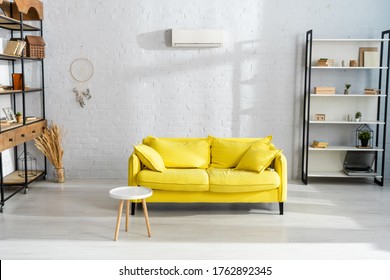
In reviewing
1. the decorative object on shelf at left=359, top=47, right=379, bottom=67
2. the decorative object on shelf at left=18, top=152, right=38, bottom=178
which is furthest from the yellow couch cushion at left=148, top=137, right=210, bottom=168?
the decorative object on shelf at left=359, top=47, right=379, bottom=67

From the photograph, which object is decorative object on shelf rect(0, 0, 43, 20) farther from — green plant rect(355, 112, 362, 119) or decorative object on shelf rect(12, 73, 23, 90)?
green plant rect(355, 112, 362, 119)

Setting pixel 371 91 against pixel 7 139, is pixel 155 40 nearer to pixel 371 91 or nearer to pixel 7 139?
pixel 7 139

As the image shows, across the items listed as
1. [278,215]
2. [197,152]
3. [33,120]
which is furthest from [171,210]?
[33,120]

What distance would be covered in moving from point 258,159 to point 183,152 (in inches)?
36.8

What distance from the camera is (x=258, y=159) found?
5.46m

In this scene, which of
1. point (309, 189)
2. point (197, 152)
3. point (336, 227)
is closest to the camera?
point (336, 227)

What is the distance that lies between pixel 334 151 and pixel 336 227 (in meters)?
2.51

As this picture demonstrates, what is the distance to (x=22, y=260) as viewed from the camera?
400cm

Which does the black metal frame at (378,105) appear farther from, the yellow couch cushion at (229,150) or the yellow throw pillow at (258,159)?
the yellow throw pillow at (258,159)

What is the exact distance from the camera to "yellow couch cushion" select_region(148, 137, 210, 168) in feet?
19.1

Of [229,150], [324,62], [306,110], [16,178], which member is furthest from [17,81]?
[324,62]

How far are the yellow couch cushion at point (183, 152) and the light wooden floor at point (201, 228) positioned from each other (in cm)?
49

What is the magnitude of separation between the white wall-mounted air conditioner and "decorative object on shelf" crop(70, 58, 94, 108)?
128 cm

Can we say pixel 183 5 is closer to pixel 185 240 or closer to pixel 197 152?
pixel 197 152
